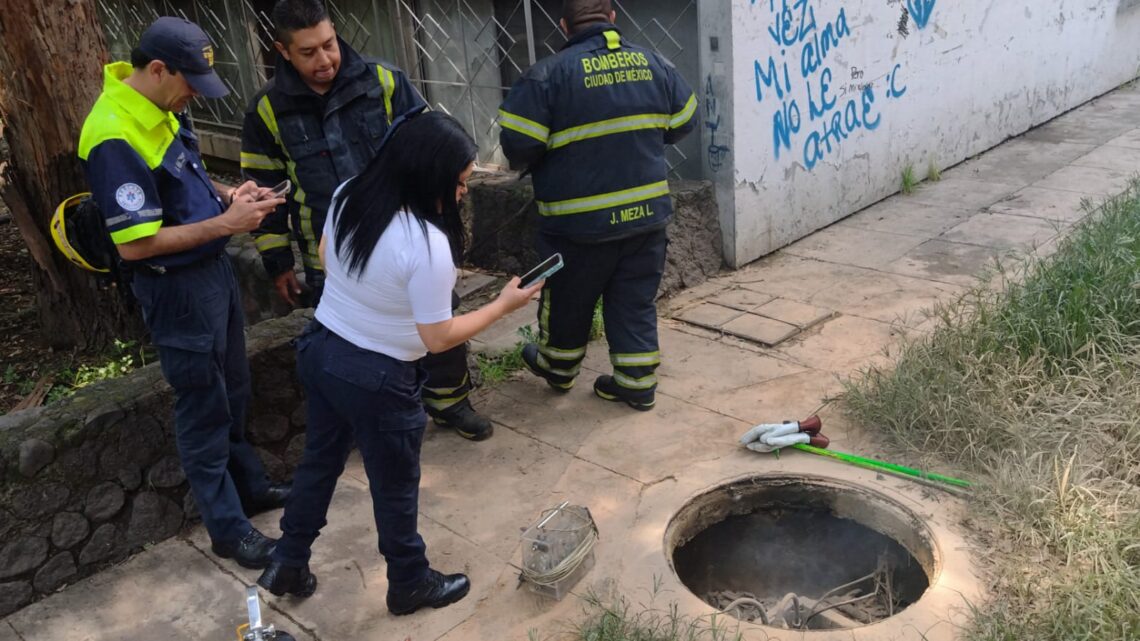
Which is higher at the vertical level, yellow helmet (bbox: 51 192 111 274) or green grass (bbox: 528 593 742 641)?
yellow helmet (bbox: 51 192 111 274)

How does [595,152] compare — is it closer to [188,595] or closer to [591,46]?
[591,46]

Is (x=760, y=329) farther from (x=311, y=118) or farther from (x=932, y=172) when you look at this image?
(x=932, y=172)

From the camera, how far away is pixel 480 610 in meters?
3.14

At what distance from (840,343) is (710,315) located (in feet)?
2.50

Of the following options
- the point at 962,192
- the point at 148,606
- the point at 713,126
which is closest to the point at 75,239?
the point at 148,606

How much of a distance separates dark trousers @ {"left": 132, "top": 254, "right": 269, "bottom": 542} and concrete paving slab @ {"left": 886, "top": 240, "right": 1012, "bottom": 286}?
4.00 m

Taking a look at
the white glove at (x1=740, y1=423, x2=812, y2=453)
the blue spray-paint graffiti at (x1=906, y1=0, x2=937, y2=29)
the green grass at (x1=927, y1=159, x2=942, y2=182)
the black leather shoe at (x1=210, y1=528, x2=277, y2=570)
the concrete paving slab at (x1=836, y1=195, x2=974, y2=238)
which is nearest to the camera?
the black leather shoe at (x1=210, y1=528, x2=277, y2=570)

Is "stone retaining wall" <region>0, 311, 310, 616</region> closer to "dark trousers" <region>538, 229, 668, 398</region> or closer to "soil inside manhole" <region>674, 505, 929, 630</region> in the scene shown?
"dark trousers" <region>538, 229, 668, 398</region>

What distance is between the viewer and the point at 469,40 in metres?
6.59

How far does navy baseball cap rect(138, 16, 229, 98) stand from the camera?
2.95 m

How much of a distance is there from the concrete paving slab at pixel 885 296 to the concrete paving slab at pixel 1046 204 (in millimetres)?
1658

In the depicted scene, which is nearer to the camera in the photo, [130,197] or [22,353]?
[130,197]

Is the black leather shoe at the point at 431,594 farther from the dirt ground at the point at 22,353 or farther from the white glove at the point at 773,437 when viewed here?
the dirt ground at the point at 22,353

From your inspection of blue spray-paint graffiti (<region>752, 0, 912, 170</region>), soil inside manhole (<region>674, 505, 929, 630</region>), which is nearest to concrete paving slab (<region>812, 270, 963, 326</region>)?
blue spray-paint graffiti (<region>752, 0, 912, 170</region>)
